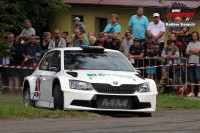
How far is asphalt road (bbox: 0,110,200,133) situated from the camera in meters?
12.2

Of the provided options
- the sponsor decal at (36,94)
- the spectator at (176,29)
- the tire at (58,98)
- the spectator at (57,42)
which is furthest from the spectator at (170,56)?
the tire at (58,98)

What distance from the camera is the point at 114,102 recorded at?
15.5 metres

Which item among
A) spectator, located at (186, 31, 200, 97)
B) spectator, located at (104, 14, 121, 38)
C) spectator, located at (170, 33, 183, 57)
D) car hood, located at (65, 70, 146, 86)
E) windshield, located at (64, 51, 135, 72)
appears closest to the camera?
car hood, located at (65, 70, 146, 86)

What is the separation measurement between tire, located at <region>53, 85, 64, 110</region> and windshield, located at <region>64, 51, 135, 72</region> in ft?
2.61

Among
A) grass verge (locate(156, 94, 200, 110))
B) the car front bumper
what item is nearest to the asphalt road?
the car front bumper

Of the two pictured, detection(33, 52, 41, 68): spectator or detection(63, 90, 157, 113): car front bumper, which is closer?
detection(63, 90, 157, 113): car front bumper

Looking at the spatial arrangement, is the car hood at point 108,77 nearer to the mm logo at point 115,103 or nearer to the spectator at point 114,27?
the mm logo at point 115,103

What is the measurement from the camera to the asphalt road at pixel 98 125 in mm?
12219

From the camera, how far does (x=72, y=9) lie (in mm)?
38844

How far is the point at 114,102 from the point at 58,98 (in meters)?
1.24

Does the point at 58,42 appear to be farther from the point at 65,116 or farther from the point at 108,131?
the point at 108,131

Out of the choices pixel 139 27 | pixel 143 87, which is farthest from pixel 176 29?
pixel 143 87

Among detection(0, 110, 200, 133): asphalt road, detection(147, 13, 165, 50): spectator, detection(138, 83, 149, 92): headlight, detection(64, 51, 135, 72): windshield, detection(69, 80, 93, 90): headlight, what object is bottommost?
detection(0, 110, 200, 133): asphalt road

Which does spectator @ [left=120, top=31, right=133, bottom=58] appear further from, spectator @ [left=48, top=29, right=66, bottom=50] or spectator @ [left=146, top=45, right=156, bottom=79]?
spectator @ [left=48, top=29, right=66, bottom=50]
